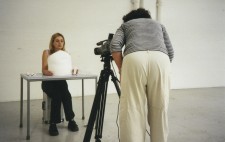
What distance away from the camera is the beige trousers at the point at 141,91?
1457 mm

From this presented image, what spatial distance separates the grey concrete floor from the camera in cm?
225

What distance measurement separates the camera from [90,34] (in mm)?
4383

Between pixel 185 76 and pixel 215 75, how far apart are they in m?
0.88

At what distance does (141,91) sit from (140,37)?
0.35 m

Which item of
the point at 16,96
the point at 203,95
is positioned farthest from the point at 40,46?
the point at 203,95

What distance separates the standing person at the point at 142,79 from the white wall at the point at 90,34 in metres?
2.74

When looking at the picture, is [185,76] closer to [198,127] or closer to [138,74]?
[198,127]

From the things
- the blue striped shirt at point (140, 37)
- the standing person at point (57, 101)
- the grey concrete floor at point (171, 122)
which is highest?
the blue striped shirt at point (140, 37)

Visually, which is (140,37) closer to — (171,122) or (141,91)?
(141,91)

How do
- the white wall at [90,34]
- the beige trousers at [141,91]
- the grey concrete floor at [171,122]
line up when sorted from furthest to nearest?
1. the white wall at [90,34]
2. the grey concrete floor at [171,122]
3. the beige trousers at [141,91]

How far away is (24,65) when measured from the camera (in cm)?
395

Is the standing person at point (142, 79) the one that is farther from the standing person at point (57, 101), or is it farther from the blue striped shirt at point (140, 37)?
the standing person at point (57, 101)

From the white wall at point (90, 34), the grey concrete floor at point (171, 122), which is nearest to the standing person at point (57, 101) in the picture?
the grey concrete floor at point (171, 122)

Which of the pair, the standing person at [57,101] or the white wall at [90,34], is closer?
the standing person at [57,101]
